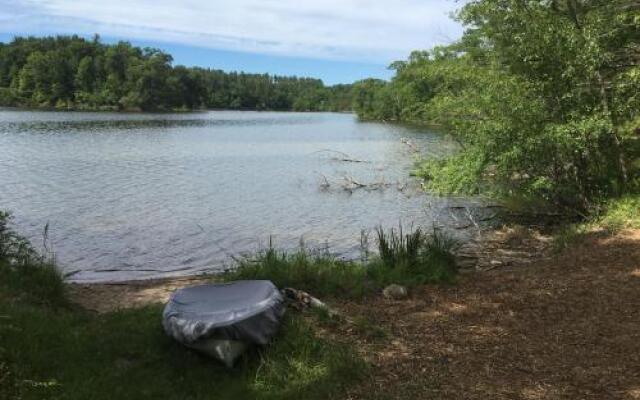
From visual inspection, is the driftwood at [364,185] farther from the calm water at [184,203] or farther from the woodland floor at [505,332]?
the woodland floor at [505,332]

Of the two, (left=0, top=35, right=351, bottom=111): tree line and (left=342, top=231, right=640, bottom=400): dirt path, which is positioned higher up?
(left=0, top=35, right=351, bottom=111): tree line

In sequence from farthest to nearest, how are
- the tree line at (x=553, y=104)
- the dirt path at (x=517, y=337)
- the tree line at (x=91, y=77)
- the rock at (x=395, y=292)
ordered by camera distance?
the tree line at (x=91, y=77), the tree line at (x=553, y=104), the rock at (x=395, y=292), the dirt path at (x=517, y=337)

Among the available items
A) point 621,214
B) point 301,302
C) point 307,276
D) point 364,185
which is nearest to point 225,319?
point 301,302

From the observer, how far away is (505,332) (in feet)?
20.4

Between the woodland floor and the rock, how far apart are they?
0.14 meters

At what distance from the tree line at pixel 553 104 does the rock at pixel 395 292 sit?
18.3 ft

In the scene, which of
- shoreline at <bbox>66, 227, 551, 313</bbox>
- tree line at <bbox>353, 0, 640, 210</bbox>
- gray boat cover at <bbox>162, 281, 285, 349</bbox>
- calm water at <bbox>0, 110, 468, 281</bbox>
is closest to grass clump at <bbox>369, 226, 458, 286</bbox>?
shoreline at <bbox>66, 227, 551, 313</bbox>

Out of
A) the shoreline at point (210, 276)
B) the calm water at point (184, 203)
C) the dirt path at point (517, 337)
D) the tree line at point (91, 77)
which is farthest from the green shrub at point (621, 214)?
the tree line at point (91, 77)

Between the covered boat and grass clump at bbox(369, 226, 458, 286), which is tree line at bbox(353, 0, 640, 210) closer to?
grass clump at bbox(369, 226, 458, 286)

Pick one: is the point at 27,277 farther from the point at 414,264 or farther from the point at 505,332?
the point at 505,332

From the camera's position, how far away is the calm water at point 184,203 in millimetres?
13688

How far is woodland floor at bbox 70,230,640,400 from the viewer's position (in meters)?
4.93

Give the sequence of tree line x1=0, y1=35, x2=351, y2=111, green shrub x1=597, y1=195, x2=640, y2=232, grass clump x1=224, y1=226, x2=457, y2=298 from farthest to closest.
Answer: tree line x1=0, y1=35, x2=351, y2=111 → green shrub x1=597, y1=195, x2=640, y2=232 → grass clump x1=224, y1=226, x2=457, y2=298

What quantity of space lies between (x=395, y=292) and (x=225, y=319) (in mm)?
3013
